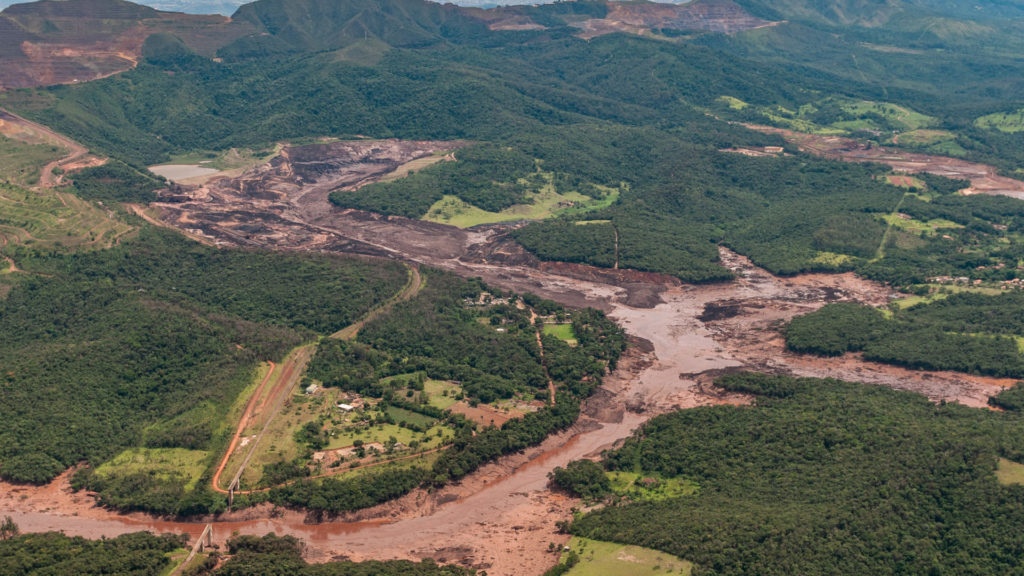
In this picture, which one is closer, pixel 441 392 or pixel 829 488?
pixel 829 488

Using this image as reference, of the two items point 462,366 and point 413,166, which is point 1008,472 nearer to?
point 462,366

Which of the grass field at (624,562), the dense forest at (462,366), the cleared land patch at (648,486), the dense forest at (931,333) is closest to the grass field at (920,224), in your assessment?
the dense forest at (931,333)

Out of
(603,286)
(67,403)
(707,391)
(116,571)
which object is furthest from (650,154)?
(116,571)

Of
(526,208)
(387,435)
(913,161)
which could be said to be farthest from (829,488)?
(913,161)

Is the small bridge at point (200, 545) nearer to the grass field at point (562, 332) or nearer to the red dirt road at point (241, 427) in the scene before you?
the red dirt road at point (241, 427)

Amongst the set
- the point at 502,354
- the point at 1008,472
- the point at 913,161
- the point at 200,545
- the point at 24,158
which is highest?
the point at 24,158

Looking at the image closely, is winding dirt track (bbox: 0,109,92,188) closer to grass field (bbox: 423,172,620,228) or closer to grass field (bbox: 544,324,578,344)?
grass field (bbox: 423,172,620,228)
